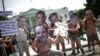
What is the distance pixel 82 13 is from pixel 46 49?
211cm

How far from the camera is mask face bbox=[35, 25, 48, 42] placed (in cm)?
612

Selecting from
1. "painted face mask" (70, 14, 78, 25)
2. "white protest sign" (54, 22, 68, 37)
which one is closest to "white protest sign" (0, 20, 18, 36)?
"white protest sign" (54, 22, 68, 37)

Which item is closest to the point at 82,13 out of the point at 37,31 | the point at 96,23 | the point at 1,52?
the point at 96,23

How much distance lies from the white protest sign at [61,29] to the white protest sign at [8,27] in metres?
0.94

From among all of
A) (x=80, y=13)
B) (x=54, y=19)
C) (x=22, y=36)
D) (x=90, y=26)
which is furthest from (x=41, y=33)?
(x=90, y=26)

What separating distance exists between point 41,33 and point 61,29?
0.68 m

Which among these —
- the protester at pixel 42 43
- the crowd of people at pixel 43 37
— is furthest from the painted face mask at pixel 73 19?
the protester at pixel 42 43

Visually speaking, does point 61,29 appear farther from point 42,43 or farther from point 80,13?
point 80,13

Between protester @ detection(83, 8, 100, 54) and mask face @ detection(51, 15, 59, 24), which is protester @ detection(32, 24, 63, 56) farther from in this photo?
protester @ detection(83, 8, 100, 54)

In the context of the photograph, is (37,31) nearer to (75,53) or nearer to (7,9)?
(7,9)

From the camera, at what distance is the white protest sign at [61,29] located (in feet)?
21.7

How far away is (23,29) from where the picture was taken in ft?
20.9

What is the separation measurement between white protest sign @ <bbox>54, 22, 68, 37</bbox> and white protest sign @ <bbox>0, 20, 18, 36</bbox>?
37.2 inches

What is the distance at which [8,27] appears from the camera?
6117 mm
